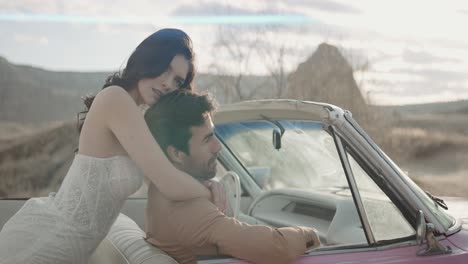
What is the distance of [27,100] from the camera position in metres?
21.2

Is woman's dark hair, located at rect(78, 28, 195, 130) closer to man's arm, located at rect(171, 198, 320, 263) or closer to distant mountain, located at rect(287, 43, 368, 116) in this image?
man's arm, located at rect(171, 198, 320, 263)

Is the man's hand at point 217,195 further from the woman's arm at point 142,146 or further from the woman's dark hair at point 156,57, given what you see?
the woman's dark hair at point 156,57

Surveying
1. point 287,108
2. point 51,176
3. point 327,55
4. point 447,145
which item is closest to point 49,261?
point 287,108

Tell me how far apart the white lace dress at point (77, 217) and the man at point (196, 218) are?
12 centimetres

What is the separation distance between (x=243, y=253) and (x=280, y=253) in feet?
0.42

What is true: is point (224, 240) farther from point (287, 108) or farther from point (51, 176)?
point (51, 176)

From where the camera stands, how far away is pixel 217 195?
7.16ft

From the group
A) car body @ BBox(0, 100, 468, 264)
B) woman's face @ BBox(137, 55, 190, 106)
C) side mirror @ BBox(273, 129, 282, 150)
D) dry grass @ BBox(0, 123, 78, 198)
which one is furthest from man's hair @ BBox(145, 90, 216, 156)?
dry grass @ BBox(0, 123, 78, 198)

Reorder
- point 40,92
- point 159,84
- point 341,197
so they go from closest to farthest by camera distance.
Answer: point 159,84
point 341,197
point 40,92

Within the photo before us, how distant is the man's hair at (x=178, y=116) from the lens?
7.18ft

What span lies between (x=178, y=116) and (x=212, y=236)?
1.38ft

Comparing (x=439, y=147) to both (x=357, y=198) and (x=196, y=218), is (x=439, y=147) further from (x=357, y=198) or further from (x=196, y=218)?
(x=196, y=218)

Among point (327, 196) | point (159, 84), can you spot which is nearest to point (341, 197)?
point (327, 196)

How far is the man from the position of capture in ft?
6.88
